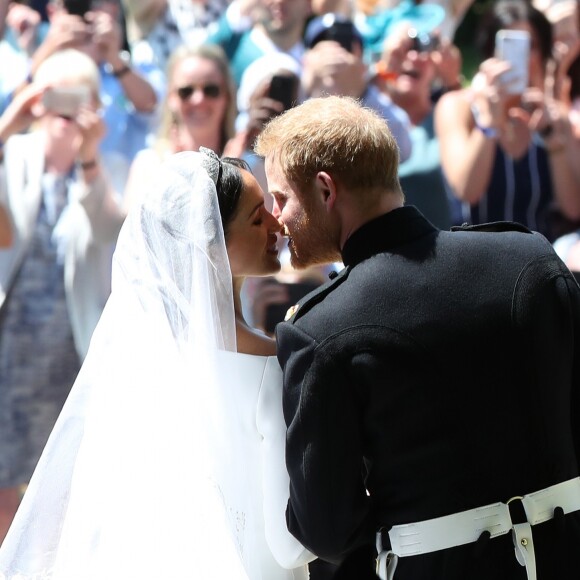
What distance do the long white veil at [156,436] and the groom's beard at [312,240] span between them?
176 millimetres

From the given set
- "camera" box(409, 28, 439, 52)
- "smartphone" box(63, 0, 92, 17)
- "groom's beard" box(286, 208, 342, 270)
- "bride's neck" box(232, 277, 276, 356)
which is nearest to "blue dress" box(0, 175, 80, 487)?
"smartphone" box(63, 0, 92, 17)

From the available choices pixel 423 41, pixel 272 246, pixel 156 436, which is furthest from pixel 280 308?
pixel 156 436

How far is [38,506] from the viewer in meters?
2.04

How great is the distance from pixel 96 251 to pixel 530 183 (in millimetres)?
2136

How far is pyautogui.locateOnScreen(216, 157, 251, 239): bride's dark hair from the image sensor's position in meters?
2.03

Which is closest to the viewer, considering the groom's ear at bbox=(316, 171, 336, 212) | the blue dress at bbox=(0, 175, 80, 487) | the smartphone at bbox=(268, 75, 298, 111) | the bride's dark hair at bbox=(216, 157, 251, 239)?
the groom's ear at bbox=(316, 171, 336, 212)

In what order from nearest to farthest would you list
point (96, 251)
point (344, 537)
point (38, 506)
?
1. point (344, 537)
2. point (38, 506)
3. point (96, 251)

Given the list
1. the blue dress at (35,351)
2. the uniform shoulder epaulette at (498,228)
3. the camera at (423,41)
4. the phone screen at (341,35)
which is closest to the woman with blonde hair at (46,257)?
the blue dress at (35,351)

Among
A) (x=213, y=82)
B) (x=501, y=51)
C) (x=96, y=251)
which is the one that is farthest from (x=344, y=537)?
(x=501, y=51)

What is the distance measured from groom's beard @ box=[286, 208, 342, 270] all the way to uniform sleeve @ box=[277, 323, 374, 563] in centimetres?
19

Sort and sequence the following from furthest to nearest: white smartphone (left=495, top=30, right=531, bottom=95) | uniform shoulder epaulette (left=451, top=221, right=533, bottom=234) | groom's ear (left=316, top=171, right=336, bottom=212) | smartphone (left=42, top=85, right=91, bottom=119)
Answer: white smartphone (left=495, top=30, right=531, bottom=95) → smartphone (left=42, top=85, right=91, bottom=119) → uniform shoulder epaulette (left=451, top=221, right=533, bottom=234) → groom's ear (left=316, top=171, right=336, bottom=212)

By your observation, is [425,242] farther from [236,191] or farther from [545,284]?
[236,191]

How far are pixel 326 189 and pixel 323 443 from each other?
0.46 metres

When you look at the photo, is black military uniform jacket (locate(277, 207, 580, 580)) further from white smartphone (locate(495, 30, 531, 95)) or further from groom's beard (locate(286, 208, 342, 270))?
white smartphone (locate(495, 30, 531, 95))
